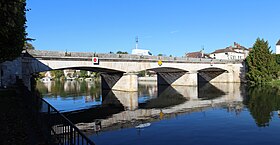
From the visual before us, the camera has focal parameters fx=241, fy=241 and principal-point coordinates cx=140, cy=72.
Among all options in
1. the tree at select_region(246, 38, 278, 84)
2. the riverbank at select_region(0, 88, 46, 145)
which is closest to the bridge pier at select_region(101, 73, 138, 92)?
the riverbank at select_region(0, 88, 46, 145)

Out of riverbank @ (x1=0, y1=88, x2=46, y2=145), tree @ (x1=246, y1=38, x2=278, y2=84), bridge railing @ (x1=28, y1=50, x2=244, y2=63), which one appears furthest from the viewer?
tree @ (x1=246, y1=38, x2=278, y2=84)

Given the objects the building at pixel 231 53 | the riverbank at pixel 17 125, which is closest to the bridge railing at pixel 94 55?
the riverbank at pixel 17 125

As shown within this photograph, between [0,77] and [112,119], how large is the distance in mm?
12807

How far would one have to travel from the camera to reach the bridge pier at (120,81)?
4012cm

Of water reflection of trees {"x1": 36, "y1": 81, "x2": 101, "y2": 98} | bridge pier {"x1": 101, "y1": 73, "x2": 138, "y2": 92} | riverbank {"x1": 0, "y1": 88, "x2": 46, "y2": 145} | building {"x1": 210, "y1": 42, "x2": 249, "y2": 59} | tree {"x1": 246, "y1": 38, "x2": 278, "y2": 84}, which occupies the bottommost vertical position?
water reflection of trees {"x1": 36, "y1": 81, "x2": 101, "y2": 98}

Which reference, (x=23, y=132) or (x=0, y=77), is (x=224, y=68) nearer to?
(x=0, y=77)

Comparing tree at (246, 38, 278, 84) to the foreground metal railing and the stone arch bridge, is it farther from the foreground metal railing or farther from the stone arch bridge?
the foreground metal railing

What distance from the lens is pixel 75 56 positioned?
1368 inches

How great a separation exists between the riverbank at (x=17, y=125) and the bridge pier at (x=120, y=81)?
24.3 metres

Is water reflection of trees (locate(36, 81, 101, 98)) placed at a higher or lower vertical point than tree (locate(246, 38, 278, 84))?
lower

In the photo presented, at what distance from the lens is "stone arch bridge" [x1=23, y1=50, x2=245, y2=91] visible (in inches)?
1277

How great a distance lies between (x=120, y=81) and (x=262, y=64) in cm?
3420

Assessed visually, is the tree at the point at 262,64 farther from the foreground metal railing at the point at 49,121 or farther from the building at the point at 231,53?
the foreground metal railing at the point at 49,121

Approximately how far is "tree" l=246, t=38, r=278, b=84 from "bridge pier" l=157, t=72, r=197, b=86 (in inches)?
603
